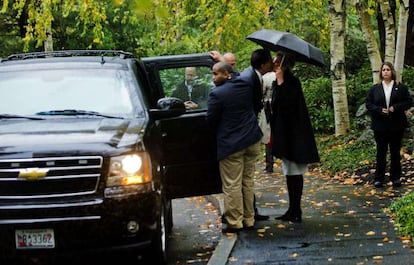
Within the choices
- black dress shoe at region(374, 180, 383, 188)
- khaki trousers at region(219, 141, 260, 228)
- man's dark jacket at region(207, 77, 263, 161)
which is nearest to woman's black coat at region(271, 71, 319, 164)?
khaki trousers at region(219, 141, 260, 228)

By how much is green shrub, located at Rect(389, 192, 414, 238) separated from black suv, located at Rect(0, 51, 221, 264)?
8.50ft

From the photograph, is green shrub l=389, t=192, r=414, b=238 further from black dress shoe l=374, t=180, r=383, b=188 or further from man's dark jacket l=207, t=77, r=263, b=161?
black dress shoe l=374, t=180, r=383, b=188

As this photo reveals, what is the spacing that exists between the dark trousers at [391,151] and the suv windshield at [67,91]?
16.1 feet

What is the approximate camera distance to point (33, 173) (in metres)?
5.86

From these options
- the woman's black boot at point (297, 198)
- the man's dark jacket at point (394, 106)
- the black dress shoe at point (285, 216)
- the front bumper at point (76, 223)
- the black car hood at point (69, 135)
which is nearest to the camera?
the front bumper at point (76, 223)

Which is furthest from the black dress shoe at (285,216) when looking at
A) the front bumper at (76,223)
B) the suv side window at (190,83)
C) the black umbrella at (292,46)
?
the front bumper at (76,223)

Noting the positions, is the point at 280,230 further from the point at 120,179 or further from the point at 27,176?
the point at 27,176

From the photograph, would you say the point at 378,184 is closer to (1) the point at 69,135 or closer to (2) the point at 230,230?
(2) the point at 230,230

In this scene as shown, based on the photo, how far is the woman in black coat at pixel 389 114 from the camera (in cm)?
1062

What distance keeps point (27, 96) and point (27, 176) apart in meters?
1.58

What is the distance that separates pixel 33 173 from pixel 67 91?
1.61 metres

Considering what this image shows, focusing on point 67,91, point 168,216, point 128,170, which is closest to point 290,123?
point 168,216

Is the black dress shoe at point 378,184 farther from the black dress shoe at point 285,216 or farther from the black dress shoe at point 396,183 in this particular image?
the black dress shoe at point 285,216

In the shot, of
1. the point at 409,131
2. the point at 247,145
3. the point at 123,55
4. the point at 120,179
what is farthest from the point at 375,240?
the point at 409,131
